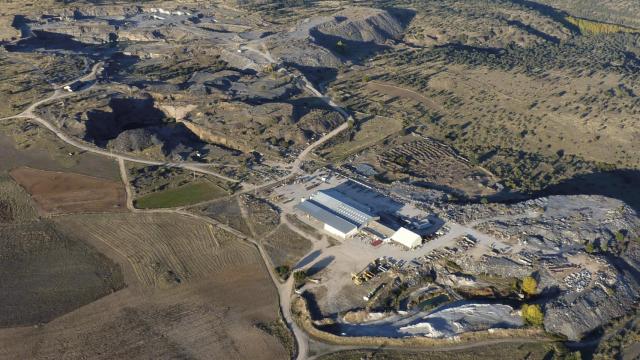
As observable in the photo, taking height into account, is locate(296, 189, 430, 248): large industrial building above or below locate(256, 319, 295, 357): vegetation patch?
above

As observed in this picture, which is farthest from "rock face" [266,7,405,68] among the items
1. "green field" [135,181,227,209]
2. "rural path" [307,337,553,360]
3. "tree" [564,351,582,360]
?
"tree" [564,351,582,360]

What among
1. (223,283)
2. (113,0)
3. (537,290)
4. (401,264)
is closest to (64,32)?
(113,0)

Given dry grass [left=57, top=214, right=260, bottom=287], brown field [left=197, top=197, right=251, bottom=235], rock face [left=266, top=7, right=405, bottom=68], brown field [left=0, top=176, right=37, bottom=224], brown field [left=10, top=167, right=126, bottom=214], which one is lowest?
brown field [left=0, top=176, right=37, bottom=224]

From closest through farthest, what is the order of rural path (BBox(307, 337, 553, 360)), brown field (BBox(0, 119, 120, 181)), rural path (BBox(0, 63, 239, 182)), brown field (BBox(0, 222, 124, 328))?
rural path (BBox(307, 337, 553, 360))
brown field (BBox(0, 222, 124, 328))
brown field (BBox(0, 119, 120, 181))
rural path (BBox(0, 63, 239, 182))

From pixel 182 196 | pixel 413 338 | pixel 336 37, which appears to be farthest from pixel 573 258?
pixel 336 37

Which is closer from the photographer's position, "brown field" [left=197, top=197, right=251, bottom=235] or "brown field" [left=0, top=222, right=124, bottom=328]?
"brown field" [left=0, top=222, right=124, bottom=328]

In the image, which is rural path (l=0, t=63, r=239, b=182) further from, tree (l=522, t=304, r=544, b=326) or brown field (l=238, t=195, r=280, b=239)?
tree (l=522, t=304, r=544, b=326)

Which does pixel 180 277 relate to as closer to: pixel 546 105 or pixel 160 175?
pixel 160 175
